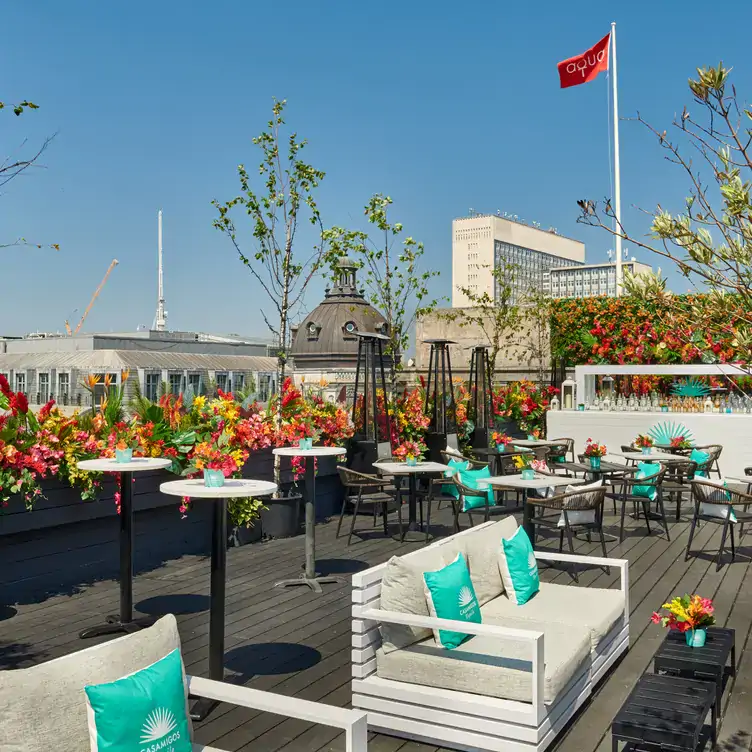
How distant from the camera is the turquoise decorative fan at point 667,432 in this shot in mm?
14009

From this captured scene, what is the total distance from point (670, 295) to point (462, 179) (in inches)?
1224

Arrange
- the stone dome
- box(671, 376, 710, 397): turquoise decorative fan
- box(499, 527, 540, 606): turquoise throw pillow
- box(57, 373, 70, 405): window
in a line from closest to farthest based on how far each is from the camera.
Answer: box(499, 527, 540, 606): turquoise throw pillow → box(671, 376, 710, 397): turquoise decorative fan → box(57, 373, 70, 405): window → the stone dome

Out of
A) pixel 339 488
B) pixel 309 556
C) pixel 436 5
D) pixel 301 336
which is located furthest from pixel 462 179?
pixel 301 336

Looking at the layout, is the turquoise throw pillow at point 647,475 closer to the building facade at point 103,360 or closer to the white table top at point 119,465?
the white table top at point 119,465

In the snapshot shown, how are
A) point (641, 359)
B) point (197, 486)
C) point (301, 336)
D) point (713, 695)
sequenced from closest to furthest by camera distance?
point (713, 695) → point (197, 486) → point (641, 359) → point (301, 336)

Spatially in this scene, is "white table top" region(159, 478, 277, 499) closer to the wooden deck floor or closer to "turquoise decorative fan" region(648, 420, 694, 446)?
the wooden deck floor

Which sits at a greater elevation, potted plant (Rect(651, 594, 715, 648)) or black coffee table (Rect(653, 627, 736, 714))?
potted plant (Rect(651, 594, 715, 648))

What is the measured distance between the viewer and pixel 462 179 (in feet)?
107

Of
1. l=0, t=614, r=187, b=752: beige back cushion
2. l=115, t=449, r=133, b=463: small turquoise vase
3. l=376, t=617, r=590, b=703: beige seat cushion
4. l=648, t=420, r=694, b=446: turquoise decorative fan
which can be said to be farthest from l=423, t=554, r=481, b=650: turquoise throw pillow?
l=648, t=420, r=694, b=446: turquoise decorative fan

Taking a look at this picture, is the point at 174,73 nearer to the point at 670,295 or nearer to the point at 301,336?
the point at 670,295

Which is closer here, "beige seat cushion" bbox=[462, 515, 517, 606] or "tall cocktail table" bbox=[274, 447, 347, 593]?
"beige seat cushion" bbox=[462, 515, 517, 606]

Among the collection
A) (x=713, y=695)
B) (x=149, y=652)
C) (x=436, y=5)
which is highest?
(x=436, y=5)

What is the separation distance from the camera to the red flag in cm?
2114

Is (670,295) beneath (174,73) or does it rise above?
beneath
